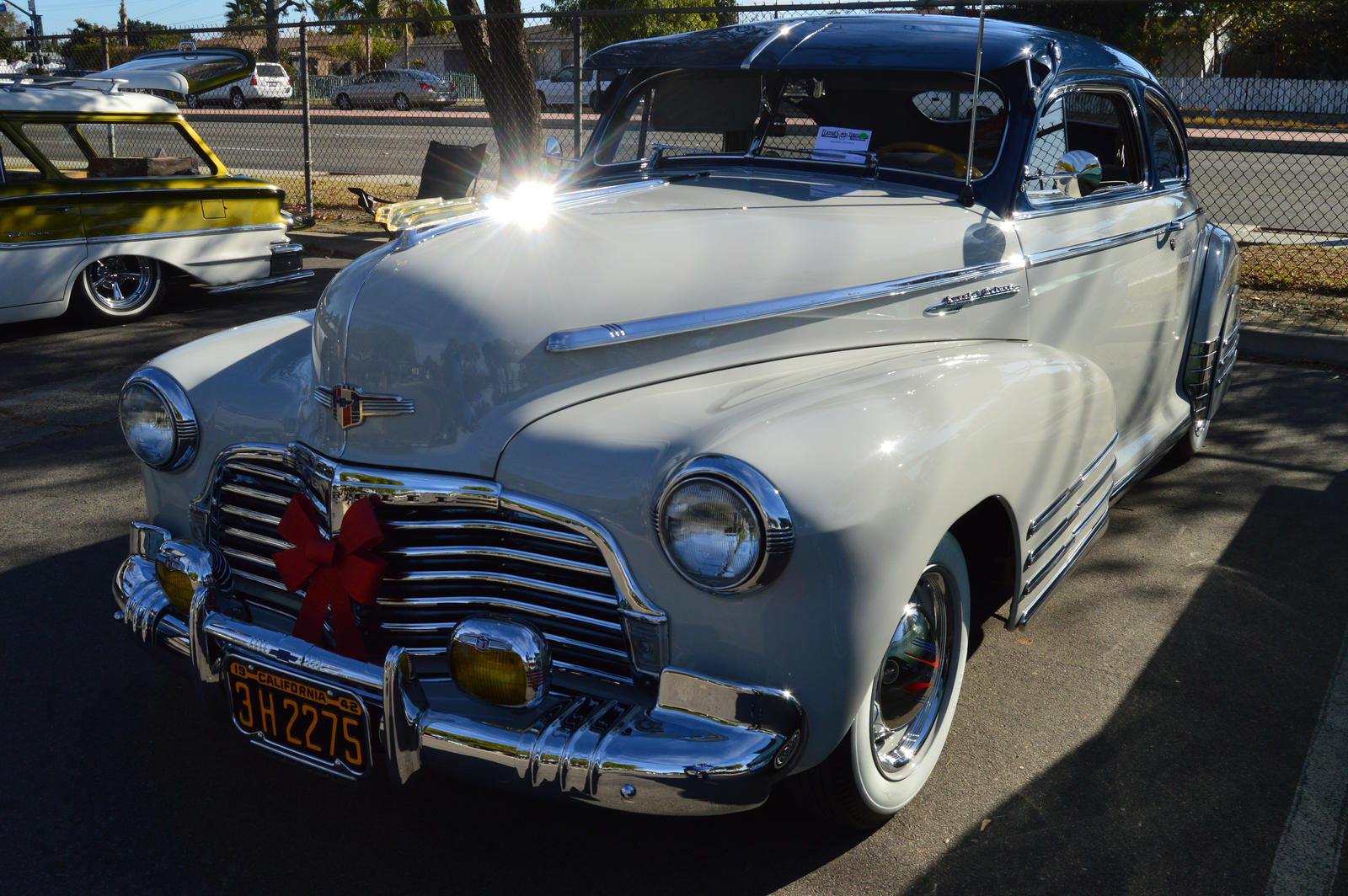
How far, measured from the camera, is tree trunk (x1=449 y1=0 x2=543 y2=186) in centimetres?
970

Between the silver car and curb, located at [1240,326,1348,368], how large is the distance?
25.8m

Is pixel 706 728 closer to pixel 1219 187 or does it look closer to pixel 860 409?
pixel 860 409

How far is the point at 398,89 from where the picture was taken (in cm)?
2958

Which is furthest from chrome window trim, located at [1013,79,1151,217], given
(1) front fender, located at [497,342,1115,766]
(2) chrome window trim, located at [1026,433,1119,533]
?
(1) front fender, located at [497,342,1115,766]

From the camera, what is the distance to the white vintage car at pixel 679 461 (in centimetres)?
200

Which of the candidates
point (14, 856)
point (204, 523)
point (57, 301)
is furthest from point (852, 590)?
point (57, 301)

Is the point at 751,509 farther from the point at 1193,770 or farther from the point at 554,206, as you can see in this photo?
the point at 1193,770

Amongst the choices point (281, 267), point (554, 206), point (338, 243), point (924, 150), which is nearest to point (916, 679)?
point (554, 206)

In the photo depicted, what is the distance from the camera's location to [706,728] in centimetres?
198

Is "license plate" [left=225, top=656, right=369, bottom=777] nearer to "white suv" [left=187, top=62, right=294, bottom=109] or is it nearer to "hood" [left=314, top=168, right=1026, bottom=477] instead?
"hood" [left=314, top=168, right=1026, bottom=477]

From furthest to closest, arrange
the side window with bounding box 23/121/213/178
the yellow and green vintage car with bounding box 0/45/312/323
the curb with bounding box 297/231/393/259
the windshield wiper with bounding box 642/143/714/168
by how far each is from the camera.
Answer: the curb with bounding box 297/231/393/259
the side window with bounding box 23/121/213/178
the yellow and green vintage car with bounding box 0/45/312/323
the windshield wiper with bounding box 642/143/714/168

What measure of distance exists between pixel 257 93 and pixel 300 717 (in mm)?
30805

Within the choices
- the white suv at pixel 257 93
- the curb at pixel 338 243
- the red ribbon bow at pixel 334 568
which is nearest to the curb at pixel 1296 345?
the red ribbon bow at pixel 334 568

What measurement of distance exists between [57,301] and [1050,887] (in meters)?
6.86
